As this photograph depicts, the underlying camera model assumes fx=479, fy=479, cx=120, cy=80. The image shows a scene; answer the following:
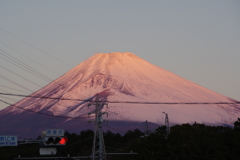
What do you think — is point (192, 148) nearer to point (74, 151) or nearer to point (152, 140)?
point (152, 140)

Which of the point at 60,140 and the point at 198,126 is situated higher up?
the point at 198,126

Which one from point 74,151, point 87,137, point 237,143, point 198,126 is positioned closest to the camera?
point 237,143

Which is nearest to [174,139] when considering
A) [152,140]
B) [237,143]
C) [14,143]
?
[152,140]

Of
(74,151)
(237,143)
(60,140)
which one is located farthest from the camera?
(74,151)

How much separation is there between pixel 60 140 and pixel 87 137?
80.1 m

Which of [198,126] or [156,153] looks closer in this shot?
[156,153]

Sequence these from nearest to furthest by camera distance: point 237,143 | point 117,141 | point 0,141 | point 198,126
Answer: point 0,141
point 237,143
point 198,126
point 117,141

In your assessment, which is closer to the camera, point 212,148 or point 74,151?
point 212,148

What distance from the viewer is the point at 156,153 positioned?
193 ft

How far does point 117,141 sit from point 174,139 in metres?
55.3

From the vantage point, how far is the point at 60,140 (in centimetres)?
2764

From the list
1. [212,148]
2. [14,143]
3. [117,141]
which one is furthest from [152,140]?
[117,141]

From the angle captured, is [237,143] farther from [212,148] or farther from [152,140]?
[152,140]

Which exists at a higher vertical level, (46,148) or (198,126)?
(198,126)
